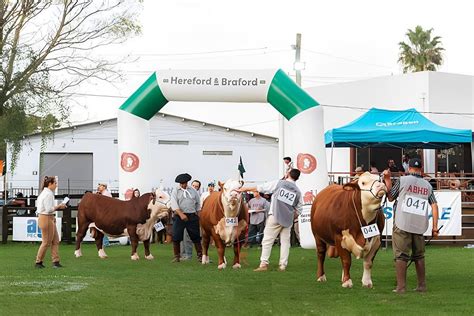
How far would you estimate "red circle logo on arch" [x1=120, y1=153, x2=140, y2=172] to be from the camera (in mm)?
24234

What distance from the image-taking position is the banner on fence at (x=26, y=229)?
26038mm

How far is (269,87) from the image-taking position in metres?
23.0

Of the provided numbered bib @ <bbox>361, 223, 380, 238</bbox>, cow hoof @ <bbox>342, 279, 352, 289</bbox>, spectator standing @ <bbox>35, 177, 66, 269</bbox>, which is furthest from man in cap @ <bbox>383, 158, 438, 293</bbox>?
spectator standing @ <bbox>35, 177, 66, 269</bbox>

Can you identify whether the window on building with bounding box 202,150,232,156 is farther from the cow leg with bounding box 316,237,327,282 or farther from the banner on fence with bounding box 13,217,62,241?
the cow leg with bounding box 316,237,327,282

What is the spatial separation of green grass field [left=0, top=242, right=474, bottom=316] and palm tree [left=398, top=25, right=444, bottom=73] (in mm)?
43955

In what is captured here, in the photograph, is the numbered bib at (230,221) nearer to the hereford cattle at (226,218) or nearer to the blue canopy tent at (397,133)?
the hereford cattle at (226,218)

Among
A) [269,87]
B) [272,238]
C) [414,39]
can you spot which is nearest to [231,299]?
[272,238]

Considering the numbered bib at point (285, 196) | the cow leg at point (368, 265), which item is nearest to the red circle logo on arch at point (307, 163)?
the numbered bib at point (285, 196)

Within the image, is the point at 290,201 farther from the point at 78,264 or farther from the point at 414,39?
the point at 414,39

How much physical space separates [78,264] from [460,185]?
13231 mm

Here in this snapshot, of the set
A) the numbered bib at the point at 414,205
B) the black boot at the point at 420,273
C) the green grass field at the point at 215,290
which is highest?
the numbered bib at the point at 414,205

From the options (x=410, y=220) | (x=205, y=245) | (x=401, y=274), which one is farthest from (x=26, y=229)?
(x=410, y=220)

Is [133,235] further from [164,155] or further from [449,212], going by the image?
[164,155]

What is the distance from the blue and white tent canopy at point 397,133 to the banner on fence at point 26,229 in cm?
915
